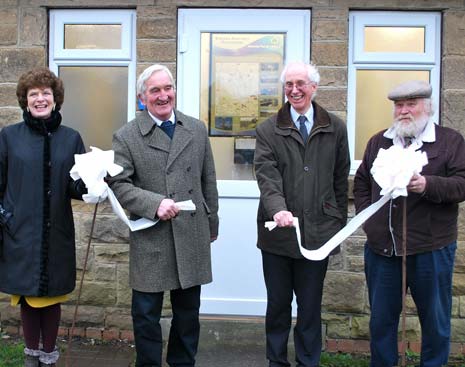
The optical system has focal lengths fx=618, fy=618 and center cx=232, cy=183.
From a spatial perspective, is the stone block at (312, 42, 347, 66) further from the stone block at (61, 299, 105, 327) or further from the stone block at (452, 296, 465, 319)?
the stone block at (61, 299, 105, 327)

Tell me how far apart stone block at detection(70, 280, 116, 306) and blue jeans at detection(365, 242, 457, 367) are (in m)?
2.17

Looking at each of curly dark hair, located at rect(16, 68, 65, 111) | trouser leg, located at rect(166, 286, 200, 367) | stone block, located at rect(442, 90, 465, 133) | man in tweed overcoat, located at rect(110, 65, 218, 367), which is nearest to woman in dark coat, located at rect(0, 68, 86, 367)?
curly dark hair, located at rect(16, 68, 65, 111)

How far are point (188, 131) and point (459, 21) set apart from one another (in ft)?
7.69

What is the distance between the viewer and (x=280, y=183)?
351 cm

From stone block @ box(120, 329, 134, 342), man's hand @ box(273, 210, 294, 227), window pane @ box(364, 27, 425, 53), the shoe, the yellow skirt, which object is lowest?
stone block @ box(120, 329, 134, 342)

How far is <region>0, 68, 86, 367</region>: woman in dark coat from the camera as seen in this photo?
11.4 feet

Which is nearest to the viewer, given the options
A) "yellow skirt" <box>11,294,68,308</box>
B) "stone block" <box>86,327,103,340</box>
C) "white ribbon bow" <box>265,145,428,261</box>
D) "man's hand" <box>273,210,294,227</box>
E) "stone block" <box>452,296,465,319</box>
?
"white ribbon bow" <box>265,145,428,261</box>

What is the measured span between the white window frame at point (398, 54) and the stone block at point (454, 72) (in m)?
0.09

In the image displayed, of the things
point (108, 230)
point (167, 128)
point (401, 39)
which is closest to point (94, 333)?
point (108, 230)

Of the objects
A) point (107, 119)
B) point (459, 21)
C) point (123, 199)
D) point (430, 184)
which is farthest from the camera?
point (107, 119)

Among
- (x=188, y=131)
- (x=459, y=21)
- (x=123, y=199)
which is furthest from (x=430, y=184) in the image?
(x=459, y=21)

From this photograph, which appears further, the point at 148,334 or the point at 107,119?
the point at 107,119

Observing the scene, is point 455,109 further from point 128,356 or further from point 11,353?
point 11,353

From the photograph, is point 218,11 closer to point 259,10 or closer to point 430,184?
point 259,10
